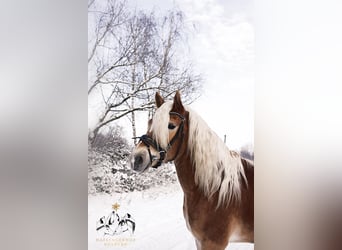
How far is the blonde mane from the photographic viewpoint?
1.36 metres

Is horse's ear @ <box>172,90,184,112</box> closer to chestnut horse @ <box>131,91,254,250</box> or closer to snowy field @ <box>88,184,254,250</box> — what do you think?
chestnut horse @ <box>131,91,254,250</box>

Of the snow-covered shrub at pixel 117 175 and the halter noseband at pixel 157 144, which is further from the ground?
the halter noseband at pixel 157 144

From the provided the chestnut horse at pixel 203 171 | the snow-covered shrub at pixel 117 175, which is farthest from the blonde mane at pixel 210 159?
the snow-covered shrub at pixel 117 175

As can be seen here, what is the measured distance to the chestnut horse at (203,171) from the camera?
135 cm

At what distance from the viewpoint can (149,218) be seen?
1347 mm

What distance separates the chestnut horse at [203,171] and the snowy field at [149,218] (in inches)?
1.6

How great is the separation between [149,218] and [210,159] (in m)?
0.33

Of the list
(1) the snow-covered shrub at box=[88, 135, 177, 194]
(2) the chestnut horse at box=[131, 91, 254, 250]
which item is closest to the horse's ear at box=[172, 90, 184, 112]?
(2) the chestnut horse at box=[131, 91, 254, 250]

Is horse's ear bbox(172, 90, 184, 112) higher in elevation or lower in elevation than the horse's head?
higher

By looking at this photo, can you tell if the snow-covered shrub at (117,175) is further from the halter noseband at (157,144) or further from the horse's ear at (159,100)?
the horse's ear at (159,100)

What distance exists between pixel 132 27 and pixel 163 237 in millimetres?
834

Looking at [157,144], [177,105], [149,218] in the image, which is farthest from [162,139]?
[149,218]
